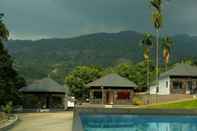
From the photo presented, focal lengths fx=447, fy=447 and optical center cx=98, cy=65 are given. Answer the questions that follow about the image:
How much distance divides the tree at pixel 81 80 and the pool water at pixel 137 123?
46.1 metres

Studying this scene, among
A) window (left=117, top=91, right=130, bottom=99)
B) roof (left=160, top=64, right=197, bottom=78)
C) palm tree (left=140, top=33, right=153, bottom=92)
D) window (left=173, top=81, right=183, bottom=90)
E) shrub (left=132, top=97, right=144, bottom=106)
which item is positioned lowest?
shrub (left=132, top=97, right=144, bottom=106)

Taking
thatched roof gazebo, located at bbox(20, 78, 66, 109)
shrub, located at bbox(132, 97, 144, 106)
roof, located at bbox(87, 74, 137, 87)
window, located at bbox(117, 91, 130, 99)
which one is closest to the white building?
shrub, located at bbox(132, 97, 144, 106)

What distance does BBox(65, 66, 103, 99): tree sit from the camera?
3201 inches

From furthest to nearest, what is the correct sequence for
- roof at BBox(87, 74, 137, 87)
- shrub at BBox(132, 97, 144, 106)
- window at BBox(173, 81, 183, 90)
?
window at BBox(173, 81, 183, 90) < roof at BBox(87, 74, 137, 87) < shrub at BBox(132, 97, 144, 106)

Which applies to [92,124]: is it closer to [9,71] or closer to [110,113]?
[110,113]

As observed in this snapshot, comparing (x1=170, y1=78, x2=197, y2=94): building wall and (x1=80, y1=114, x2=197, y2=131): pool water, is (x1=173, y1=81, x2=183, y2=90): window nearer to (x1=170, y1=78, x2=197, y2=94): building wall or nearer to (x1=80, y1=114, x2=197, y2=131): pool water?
(x1=170, y1=78, x2=197, y2=94): building wall

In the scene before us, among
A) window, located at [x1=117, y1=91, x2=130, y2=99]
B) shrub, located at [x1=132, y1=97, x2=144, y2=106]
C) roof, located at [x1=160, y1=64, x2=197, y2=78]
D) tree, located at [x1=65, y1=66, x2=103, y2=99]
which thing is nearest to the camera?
shrub, located at [x1=132, y1=97, x2=144, y2=106]

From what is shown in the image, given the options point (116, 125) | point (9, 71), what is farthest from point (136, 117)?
point (9, 71)

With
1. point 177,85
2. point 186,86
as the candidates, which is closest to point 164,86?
point 177,85

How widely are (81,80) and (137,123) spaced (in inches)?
2021

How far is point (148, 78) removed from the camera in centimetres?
7919

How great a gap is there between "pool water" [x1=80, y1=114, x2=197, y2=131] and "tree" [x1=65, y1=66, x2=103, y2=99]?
46105mm

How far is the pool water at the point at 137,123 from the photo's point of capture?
28.2 meters

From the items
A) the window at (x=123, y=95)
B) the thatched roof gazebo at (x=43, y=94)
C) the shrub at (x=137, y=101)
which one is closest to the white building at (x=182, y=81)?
the shrub at (x=137, y=101)
